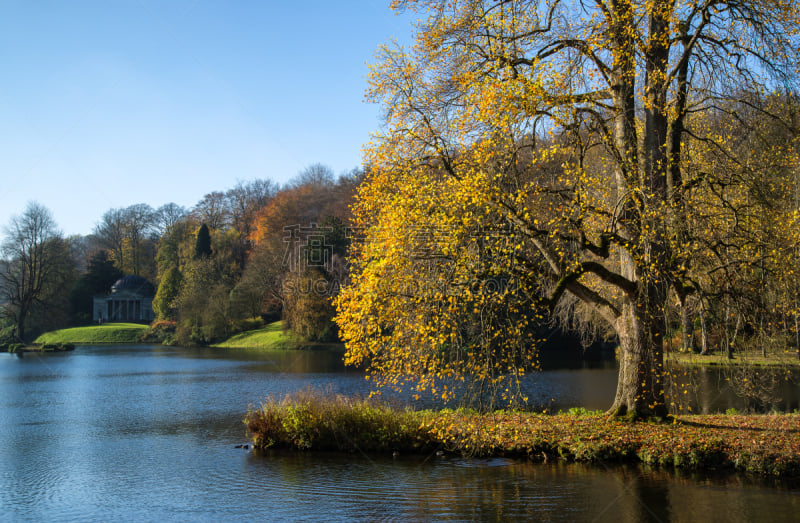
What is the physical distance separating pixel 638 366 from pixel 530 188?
3.76m

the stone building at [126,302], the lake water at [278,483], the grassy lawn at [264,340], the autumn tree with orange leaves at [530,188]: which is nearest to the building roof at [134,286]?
the stone building at [126,302]

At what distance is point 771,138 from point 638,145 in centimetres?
272

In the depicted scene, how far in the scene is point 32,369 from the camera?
30.8 meters

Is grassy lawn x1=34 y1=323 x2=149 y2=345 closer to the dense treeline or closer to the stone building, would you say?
the dense treeline

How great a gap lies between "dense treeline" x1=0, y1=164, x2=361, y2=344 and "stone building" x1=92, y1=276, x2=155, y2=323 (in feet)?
4.25

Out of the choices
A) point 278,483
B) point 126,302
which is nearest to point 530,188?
point 278,483

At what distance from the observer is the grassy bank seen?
8.86m

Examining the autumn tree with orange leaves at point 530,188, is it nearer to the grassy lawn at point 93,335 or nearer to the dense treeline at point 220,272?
the dense treeline at point 220,272

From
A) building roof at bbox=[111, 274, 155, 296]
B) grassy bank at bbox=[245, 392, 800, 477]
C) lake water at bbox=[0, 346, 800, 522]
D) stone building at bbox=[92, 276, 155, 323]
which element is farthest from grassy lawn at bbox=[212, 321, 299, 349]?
grassy bank at bbox=[245, 392, 800, 477]

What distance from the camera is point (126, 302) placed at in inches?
2527

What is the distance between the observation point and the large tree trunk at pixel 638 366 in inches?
381

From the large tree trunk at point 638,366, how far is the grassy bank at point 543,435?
11.6 inches

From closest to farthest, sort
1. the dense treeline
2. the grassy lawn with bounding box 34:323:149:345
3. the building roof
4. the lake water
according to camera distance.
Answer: the lake water < the dense treeline < the grassy lawn with bounding box 34:323:149:345 < the building roof

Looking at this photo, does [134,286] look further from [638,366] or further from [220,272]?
[638,366]
